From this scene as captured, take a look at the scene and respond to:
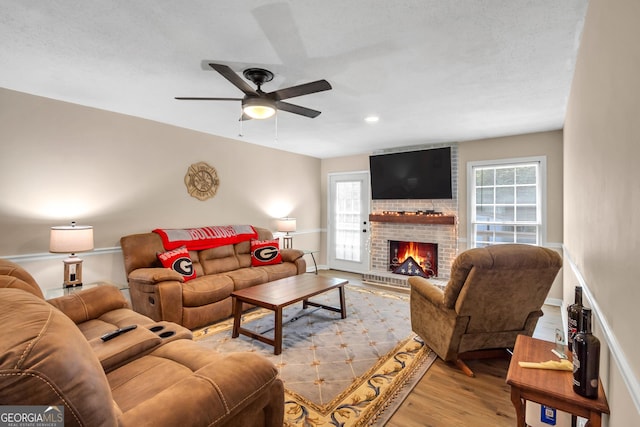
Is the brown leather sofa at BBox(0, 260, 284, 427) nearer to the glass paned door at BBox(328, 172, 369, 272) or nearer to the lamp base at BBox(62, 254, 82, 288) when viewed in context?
the lamp base at BBox(62, 254, 82, 288)

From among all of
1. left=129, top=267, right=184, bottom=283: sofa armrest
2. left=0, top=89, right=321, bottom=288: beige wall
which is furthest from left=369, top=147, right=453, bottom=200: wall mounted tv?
left=129, top=267, right=184, bottom=283: sofa armrest

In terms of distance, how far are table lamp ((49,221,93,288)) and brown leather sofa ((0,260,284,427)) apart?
853 mm

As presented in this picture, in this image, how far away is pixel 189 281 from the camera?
3.69 meters

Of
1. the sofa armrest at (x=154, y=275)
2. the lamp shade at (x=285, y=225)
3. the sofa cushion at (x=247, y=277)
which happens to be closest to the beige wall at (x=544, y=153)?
the lamp shade at (x=285, y=225)

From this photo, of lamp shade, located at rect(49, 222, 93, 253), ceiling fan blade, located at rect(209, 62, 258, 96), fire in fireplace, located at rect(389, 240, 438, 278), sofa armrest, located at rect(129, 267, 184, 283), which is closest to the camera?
ceiling fan blade, located at rect(209, 62, 258, 96)

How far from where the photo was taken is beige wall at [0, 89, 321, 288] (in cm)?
310

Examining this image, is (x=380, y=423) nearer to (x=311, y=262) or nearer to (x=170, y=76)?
(x=170, y=76)

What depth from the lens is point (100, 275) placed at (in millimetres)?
3662

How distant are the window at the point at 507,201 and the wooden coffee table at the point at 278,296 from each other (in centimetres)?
277

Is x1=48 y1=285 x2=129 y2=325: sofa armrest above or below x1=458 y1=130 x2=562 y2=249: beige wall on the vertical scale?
below

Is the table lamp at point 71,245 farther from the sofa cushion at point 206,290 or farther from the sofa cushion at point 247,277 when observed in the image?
the sofa cushion at point 247,277

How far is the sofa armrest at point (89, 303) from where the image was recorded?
2.23 m

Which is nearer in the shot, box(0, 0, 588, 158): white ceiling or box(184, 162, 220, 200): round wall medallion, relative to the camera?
box(0, 0, 588, 158): white ceiling

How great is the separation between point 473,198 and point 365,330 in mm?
3001
